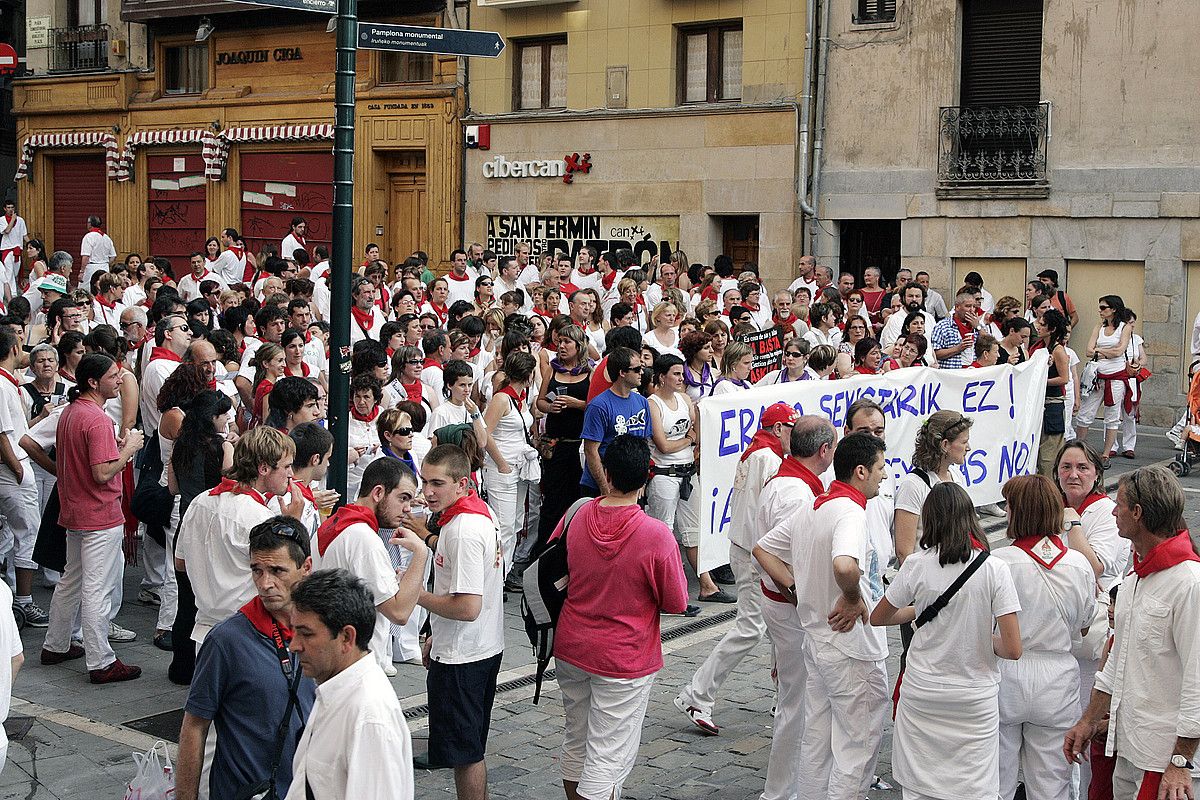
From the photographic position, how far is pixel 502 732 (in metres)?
7.68

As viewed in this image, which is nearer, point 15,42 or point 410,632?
point 410,632

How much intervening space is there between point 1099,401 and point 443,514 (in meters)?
12.4

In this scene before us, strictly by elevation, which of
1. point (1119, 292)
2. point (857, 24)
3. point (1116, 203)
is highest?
point (857, 24)

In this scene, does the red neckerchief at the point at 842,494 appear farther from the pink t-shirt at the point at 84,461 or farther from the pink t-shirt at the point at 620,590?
the pink t-shirt at the point at 84,461

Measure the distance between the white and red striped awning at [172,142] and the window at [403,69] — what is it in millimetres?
4276

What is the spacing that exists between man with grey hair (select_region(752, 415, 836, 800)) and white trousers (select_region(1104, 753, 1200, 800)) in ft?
5.30

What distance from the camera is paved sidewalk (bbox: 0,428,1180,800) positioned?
6.92 m

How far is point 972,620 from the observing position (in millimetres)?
5629

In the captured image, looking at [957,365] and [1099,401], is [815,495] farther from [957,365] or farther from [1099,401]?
[1099,401]

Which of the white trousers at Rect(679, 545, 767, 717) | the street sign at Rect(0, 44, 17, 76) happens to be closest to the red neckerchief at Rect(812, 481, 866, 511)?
the white trousers at Rect(679, 545, 767, 717)

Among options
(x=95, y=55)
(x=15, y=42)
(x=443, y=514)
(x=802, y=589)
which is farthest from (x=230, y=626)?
(x=15, y=42)

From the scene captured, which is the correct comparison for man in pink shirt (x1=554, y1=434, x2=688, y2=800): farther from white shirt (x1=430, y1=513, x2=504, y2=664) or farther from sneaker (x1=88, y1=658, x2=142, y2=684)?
sneaker (x1=88, y1=658, x2=142, y2=684)

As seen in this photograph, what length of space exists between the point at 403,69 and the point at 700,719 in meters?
21.0

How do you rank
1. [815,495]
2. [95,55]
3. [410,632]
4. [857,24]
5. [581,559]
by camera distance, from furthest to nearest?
[95,55], [857,24], [410,632], [815,495], [581,559]
